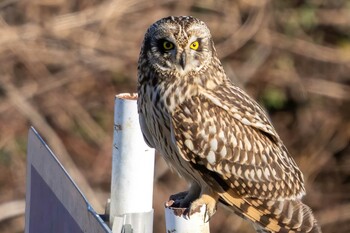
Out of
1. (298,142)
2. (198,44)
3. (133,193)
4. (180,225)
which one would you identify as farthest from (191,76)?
(298,142)

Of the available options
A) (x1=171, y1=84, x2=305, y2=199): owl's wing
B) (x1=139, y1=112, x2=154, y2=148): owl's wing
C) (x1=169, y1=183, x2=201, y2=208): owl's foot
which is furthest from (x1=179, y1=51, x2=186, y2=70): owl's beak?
(x1=169, y1=183, x2=201, y2=208): owl's foot

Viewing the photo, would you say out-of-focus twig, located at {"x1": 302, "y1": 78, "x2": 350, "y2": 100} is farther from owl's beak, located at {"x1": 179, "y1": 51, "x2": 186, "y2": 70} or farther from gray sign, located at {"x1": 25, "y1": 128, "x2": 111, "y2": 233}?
gray sign, located at {"x1": 25, "y1": 128, "x2": 111, "y2": 233}

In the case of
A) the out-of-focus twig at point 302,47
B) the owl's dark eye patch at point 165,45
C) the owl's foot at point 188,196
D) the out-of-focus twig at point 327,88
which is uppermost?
the owl's dark eye patch at point 165,45

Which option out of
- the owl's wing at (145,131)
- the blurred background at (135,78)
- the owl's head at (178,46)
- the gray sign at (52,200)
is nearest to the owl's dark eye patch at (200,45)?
the owl's head at (178,46)

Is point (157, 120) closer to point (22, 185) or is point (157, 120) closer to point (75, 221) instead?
point (75, 221)

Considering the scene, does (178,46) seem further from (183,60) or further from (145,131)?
(145,131)

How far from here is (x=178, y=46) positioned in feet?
12.1

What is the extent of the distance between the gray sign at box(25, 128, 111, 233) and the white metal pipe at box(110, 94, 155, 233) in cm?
25

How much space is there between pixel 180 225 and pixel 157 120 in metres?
1.28

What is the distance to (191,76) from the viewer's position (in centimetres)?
383

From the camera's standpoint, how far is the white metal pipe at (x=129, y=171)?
3004mm

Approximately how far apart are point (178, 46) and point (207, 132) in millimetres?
324

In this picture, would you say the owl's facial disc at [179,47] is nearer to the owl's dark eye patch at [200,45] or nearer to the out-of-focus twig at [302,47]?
the owl's dark eye patch at [200,45]

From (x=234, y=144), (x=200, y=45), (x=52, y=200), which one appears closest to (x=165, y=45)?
(x=200, y=45)
